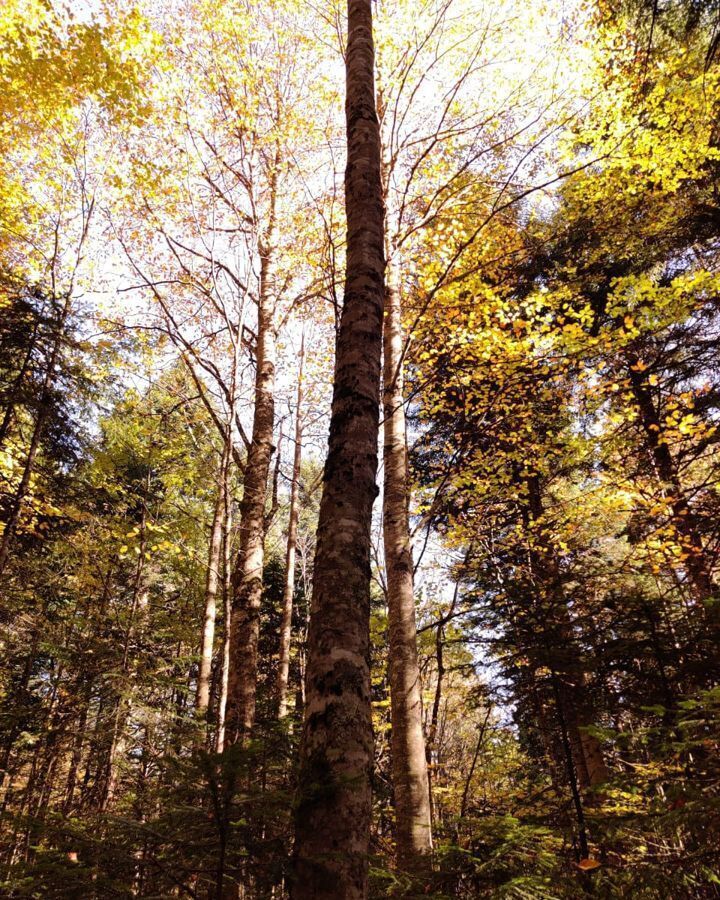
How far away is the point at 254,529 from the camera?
636 centimetres

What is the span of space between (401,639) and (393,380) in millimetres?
2785

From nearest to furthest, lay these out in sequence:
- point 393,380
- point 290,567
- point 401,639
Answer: point 401,639, point 393,380, point 290,567

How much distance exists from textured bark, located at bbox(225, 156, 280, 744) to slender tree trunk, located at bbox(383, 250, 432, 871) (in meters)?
1.70

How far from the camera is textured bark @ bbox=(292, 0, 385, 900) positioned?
1.67m

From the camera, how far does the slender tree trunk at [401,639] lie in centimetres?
394

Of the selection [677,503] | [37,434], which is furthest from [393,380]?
[677,503]

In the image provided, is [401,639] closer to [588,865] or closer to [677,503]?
[588,865]

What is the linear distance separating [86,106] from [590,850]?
1118cm

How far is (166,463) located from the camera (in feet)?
36.8

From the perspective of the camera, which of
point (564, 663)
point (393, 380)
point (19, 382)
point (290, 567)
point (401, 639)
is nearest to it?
point (564, 663)

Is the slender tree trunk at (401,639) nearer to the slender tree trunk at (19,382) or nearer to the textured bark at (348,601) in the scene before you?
the textured bark at (348,601)

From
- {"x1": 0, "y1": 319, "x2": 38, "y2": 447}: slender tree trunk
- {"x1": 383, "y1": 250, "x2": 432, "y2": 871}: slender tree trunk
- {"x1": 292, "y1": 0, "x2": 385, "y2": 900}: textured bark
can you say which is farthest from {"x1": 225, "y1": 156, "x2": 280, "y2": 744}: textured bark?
{"x1": 292, "y1": 0, "x2": 385, "y2": 900}: textured bark

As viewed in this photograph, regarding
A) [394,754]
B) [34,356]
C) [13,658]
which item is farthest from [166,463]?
[394,754]

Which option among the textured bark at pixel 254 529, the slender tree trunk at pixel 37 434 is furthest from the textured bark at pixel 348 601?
the slender tree trunk at pixel 37 434
